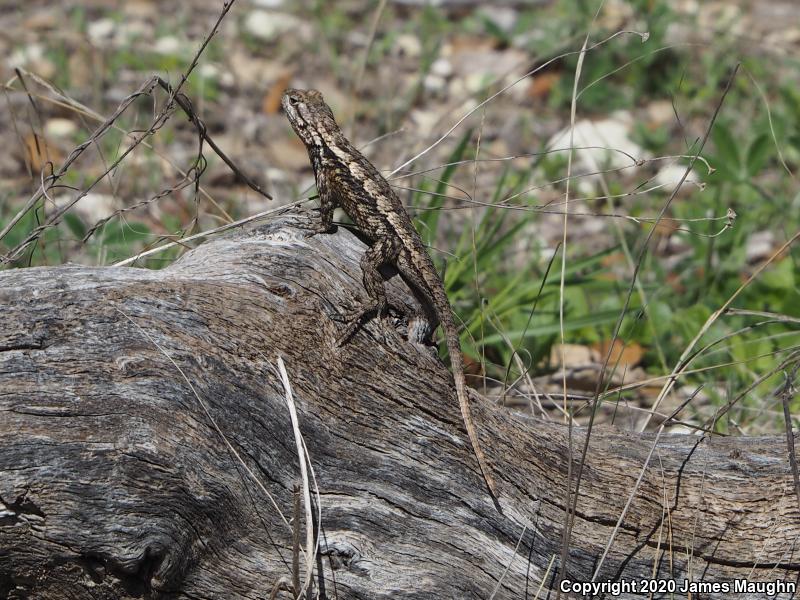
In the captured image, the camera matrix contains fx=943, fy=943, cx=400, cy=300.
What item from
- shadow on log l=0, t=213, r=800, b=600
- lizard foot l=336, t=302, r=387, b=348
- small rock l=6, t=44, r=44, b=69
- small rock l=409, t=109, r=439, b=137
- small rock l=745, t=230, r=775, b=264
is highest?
small rock l=409, t=109, r=439, b=137

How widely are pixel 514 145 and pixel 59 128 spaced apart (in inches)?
139

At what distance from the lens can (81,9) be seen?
8.37m

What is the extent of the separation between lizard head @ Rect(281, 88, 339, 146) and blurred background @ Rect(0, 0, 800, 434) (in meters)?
0.69

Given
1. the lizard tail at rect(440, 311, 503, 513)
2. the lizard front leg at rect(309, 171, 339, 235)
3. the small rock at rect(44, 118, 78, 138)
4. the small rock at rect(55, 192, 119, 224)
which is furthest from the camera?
the small rock at rect(44, 118, 78, 138)

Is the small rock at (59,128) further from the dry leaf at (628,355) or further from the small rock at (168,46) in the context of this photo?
the dry leaf at (628,355)

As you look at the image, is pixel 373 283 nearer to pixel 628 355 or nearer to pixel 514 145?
pixel 628 355

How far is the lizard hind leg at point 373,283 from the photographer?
296 cm

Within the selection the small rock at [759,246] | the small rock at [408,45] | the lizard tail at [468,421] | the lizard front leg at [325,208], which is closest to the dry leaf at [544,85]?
the small rock at [408,45]

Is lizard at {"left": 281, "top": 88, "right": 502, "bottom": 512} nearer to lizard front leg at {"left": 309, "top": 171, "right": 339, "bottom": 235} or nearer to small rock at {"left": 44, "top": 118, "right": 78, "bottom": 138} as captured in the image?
lizard front leg at {"left": 309, "top": 171, "right": 339, "bottom": 235}

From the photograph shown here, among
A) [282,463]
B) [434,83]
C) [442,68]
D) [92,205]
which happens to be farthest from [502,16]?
[282,463]

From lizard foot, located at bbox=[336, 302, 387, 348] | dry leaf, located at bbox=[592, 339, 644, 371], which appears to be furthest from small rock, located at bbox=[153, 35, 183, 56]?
lizard foot, located at bbox=[336, 302, 387, 348]

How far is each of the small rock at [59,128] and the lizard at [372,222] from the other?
342 cm

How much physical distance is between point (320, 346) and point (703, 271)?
3.51m

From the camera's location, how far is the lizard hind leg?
9.71ft
